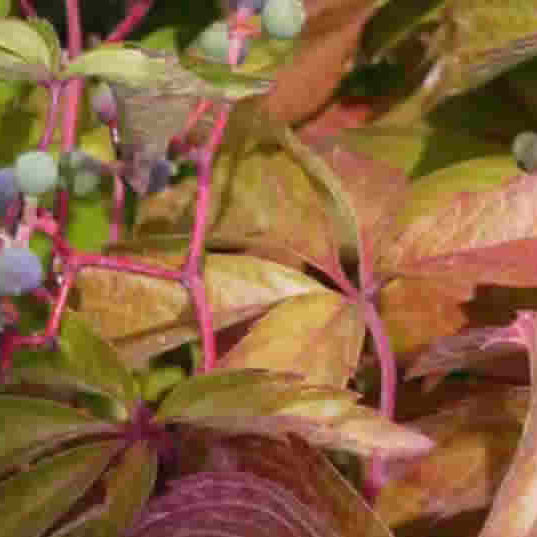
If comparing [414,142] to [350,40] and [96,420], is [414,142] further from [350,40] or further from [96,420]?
[96,420]

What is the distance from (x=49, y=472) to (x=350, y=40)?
47 cm

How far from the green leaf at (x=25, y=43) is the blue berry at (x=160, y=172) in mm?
119

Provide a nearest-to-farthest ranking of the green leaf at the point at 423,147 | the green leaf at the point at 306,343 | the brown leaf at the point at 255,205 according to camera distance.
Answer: the green leaf at the point at 306,343
the brown leaf at the point at 255,205
the green leaf at the point at 423,147

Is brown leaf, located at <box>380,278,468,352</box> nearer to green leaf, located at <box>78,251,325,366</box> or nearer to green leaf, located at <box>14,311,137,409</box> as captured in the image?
green leaf, located at <box>78,251,325,366</box>

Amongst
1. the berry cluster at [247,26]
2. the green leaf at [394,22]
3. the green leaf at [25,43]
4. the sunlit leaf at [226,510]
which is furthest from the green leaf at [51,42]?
the green leaf at [394,22]

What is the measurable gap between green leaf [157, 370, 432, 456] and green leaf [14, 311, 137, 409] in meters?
0.04

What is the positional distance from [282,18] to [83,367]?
21 centimetres

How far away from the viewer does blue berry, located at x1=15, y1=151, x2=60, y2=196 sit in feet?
1.59

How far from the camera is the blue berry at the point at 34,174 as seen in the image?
49 cm

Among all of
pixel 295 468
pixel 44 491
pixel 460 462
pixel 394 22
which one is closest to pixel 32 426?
pixel 44 491

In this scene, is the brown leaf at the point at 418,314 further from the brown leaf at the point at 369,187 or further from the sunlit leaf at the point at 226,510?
the sunlit leaf at the point at 226,510

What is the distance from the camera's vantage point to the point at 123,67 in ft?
1.53

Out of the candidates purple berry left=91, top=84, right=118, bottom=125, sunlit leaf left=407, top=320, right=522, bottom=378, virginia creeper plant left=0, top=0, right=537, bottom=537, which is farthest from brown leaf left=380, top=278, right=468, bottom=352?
purple berry left=91, top=84, right=118, bottom=125

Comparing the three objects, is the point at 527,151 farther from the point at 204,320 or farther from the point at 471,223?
the point at 204,320
